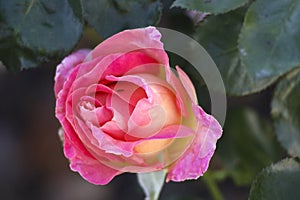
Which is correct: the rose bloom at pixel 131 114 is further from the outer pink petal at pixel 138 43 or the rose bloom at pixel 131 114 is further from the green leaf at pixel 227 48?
the green leaf at pixel 227 48

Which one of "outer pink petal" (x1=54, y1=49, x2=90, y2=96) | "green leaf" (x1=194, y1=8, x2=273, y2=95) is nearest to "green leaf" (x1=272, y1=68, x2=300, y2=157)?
"green leaf" (x1=194, y1=8, x2=273, y2=95)

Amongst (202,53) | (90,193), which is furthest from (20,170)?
(202,53)

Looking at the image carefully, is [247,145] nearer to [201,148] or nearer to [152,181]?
[152,181]

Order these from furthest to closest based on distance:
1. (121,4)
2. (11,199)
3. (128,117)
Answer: (11,199) → (121,4) → (128,117)

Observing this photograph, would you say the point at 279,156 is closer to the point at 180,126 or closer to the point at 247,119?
the point at 247,119

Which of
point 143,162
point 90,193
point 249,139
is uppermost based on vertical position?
point 143,162

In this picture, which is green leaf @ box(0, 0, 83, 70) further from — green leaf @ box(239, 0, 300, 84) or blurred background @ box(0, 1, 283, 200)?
blurred background @ box(0, 1, 283, 200)

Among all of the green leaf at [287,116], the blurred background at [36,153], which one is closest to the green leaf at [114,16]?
the green leaf at [287,116]

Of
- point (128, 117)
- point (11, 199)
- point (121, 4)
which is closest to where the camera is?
point (128, 117)
